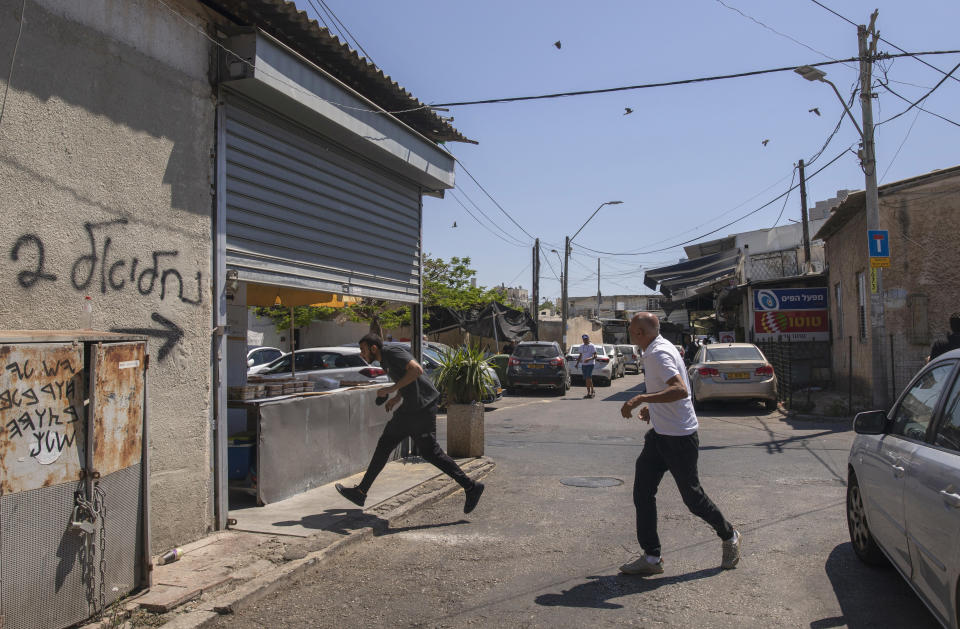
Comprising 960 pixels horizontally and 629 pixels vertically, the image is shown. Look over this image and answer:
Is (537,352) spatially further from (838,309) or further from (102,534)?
(102,534)

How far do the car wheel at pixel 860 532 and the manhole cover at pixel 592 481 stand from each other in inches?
119

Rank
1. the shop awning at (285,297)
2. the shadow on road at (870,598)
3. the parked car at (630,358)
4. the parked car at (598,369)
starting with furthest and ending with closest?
the parked car at (630,358)
the parked car at (598,369)
the shop awning at (285,297)
the shadow on road at (870,598)

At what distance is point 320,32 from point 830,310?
56.4ft

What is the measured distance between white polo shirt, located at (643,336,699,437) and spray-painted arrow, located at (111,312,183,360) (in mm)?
3539

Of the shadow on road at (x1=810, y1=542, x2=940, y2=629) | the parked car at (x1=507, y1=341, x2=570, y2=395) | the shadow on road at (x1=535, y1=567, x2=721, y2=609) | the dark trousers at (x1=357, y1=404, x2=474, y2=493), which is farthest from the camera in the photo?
the parked car at (x1=507, y1=341, x2=570, y2=395)

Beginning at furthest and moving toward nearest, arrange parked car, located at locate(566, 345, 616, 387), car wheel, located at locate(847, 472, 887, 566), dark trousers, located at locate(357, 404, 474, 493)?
parked car, located at locate(566, 345, 616, 387)
dark trousers, located at locate(357, 404, 474, 493)
car wheel, located at locate(847, 472, 887, 566)

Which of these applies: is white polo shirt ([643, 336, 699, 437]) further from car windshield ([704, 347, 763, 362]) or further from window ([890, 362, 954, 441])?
car windshield ([704, 347, 763, 362])

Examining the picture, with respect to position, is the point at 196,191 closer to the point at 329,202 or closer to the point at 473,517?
the point at 329,202

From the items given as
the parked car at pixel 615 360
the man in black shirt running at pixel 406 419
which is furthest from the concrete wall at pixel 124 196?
the parked car at pixel 615 360

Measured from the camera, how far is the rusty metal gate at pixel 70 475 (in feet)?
11.6

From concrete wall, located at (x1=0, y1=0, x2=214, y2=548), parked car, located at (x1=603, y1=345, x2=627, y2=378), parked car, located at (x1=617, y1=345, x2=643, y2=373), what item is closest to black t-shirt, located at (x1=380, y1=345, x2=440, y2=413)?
concrete wall, located at (x1=0, y1=0, x2=214, y2=548)

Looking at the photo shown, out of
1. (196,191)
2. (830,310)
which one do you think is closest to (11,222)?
(196,191)

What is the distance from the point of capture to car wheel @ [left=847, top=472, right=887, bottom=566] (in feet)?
15.7

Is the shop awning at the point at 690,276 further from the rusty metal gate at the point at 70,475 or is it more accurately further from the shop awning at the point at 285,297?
the rusty metal gate at the point at 70,475
